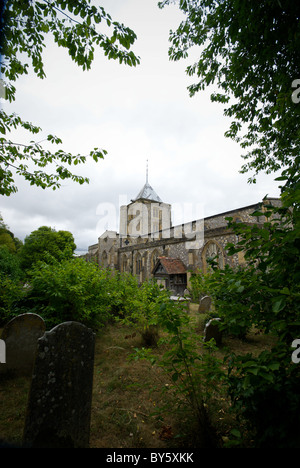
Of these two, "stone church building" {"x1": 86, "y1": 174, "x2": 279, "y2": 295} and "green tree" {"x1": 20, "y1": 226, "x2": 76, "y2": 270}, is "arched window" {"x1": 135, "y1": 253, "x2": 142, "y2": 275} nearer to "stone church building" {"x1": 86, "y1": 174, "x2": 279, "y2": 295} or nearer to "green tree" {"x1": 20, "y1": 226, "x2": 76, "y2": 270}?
"stone church building" {"x1": 86, "y1": 174, "x2": 279, "y2": 295}

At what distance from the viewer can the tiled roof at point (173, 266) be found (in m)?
14.1

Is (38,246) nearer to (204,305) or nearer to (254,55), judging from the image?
(204,305)

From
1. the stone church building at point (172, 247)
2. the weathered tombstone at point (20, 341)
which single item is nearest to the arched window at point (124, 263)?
the stone church building at point (172, 247)

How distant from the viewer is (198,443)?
6.63 ft

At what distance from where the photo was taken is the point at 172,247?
1653 centimetres

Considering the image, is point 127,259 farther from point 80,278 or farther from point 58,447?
point 58,447

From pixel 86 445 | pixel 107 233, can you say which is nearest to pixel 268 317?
pixel 86 445

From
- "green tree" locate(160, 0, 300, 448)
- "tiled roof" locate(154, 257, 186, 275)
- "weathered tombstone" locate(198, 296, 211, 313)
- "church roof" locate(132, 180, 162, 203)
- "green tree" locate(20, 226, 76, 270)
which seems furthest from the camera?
"church roof" locate(132, 180, 162, 203)

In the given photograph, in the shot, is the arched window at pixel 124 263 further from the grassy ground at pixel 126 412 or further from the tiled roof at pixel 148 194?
the tiled roof at pixel 148 194

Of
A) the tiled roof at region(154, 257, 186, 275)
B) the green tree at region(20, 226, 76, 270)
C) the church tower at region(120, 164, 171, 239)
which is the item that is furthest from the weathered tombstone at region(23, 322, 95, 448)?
the church tower at region(120, 164, 171, 239)

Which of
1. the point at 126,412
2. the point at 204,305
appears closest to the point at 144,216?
the point at 204,305

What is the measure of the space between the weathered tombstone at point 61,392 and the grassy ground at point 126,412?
1.59ft

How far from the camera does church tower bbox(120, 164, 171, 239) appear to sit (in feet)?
119

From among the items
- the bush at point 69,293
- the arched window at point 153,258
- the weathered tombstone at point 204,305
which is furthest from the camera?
the arched window at point 153,258
